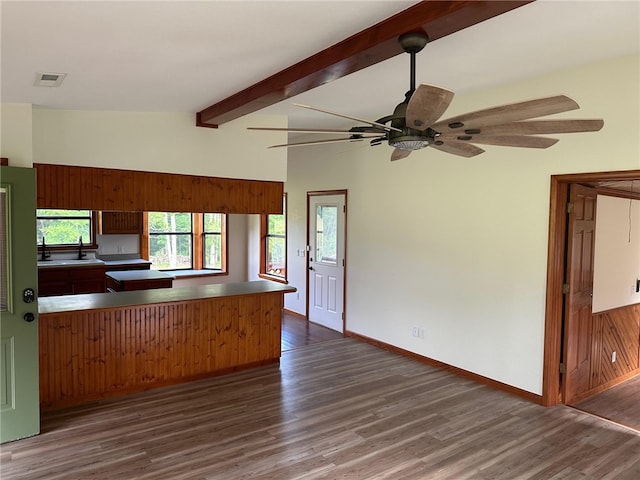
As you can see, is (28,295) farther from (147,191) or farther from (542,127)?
(542,127)

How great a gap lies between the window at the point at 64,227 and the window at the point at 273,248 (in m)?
2.75

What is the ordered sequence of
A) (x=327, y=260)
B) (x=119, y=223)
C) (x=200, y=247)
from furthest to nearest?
(x=200, y=247)
(x=119, y=223)
(x=327, y=260)

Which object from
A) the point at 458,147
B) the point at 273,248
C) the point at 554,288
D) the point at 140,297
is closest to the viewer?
the point at 458,147

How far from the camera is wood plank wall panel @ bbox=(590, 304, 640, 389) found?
14.5 ft

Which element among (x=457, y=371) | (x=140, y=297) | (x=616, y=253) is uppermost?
(x=616, y=253)

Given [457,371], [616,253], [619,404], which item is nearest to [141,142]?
[457,371]

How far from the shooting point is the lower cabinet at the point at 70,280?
589cm

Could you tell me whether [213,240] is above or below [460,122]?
below

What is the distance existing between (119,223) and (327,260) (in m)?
3.33

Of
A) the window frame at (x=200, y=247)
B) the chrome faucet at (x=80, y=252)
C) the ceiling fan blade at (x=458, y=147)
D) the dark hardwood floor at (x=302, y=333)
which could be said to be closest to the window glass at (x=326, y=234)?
the dark hardwood floor at (x=302, y=333)

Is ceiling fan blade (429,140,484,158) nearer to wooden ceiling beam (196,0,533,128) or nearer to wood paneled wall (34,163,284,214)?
wooden ceiling beam (196,0,533,128)

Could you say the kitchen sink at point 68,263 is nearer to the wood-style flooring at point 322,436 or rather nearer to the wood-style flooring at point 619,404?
the wood-style flooring at point 322,436

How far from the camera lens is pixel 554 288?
3.83 m

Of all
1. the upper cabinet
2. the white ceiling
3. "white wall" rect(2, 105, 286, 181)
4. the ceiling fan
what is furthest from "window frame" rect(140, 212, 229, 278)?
the ceiling fan
